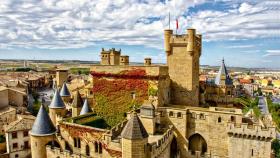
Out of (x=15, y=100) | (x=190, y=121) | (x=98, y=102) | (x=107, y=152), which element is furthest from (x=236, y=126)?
(x=15, y=100)

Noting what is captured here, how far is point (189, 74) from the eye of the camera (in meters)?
32.4

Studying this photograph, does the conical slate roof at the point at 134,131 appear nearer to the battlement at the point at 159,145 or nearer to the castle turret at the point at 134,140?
the castle turret at the point at 134,140

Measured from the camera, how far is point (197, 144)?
2867 centimetres

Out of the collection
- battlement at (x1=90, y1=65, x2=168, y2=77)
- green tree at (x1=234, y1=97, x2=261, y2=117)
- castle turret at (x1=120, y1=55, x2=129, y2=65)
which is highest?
castle turret at (x1=120, y1=55, x2=129, y2=65)

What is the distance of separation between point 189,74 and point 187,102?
3.72m

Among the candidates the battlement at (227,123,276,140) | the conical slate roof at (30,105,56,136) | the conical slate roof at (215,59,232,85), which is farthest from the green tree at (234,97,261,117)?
the conical slate roof at (30,105,56,136)

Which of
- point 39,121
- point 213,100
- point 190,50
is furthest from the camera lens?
point 213,100

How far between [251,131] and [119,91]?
15466 mm

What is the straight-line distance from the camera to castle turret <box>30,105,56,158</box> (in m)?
27.7

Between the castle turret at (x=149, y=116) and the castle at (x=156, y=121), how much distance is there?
0.10 metres

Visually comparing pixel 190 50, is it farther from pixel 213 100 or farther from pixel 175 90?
pixel 213 100

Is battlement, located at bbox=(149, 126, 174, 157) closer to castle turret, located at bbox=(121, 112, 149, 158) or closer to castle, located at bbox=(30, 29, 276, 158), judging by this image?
castle, located at bbox=(30, 29, 276, 158)

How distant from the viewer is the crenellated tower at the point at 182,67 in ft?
106

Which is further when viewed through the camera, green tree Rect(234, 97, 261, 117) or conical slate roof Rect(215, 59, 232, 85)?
green tree Rect(234, 97, 261, 117)
